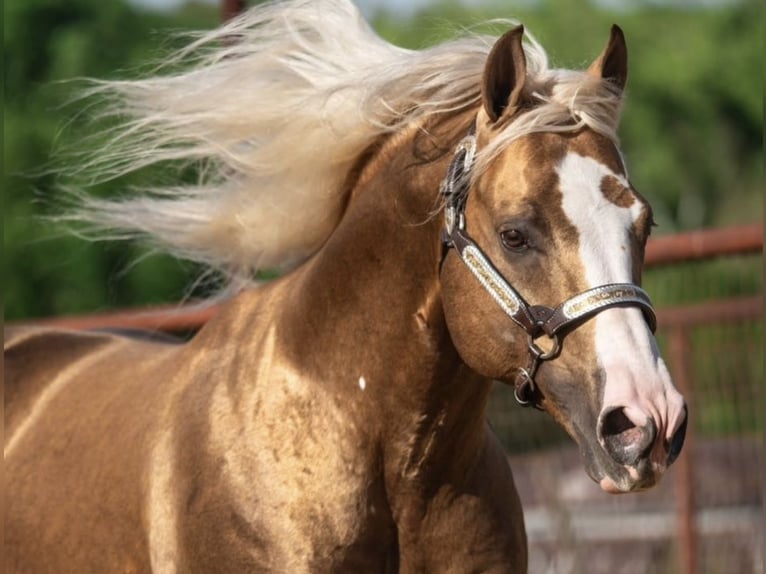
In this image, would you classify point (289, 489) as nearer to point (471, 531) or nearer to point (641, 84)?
point (471, 531)

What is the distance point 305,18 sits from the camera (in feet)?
13.3

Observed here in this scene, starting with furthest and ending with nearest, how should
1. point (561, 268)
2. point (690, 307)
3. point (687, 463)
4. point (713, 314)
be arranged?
1. point (690, 307)
2. point (713, 314)
3. point (687, 463)
4. point (561, 268)

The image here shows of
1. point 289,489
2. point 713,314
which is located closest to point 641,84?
point 713,314

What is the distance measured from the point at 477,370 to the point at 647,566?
3.45 m

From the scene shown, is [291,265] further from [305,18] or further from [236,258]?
[305,18]

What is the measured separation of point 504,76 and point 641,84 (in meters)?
23.4

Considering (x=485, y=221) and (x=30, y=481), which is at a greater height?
(x=485, y=221)

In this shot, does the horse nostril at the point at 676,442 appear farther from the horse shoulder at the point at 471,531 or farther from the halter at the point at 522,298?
the horse shoulder at the point at 471,531

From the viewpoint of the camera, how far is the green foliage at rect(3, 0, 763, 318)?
13.4 metres

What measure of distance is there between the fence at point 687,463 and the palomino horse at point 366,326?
148 centimetres

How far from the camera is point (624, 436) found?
9.47ft

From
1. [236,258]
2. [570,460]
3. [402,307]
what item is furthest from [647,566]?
[402,307]

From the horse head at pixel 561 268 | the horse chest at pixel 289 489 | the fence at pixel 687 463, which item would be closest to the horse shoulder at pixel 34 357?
the fence at pixel 687 463

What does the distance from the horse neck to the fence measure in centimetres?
199
